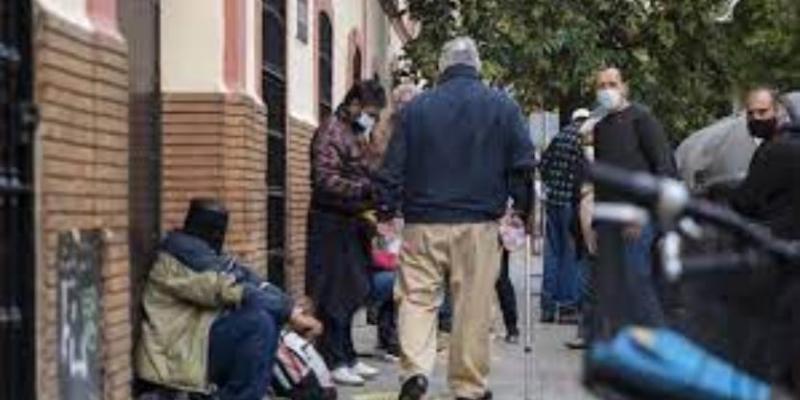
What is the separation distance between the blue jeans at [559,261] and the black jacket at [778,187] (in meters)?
4.83

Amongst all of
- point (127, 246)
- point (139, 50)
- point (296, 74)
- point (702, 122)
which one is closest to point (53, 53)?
point (127, 246)

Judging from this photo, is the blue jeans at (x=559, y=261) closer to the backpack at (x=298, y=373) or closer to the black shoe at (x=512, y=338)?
the black shoe at (x=512, y=338)

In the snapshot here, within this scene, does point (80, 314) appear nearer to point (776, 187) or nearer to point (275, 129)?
point (776, 187)

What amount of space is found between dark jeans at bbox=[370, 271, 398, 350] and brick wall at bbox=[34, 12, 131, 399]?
3496 millimetres

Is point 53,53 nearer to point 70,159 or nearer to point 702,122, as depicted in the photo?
point 70,159

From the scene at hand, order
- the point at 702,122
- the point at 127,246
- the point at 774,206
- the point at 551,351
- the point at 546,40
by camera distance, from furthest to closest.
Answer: the point at 702,122 → the point at 546,40 → the point at 551,351 → the point at 774,206 → the point at 127,246

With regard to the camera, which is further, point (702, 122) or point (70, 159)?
point (702, 122)

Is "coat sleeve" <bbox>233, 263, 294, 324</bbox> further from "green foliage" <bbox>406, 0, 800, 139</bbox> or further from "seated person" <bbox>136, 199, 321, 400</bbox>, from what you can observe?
"green foliage" <bbox>406, 0, 800, 139</bbox>

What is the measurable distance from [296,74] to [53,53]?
25.0 ft

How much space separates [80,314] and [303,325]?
2.21 m

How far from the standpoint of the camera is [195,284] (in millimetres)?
7785

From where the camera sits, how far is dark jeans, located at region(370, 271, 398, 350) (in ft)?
36.1

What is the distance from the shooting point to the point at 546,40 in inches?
741

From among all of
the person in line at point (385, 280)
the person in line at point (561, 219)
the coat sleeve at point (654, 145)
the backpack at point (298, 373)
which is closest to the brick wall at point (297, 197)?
the person in line at point (385, 280)
